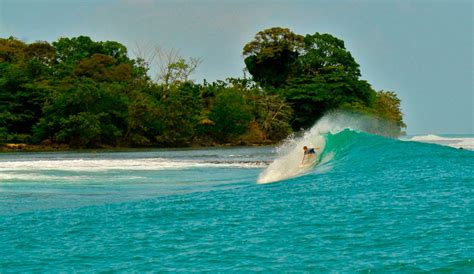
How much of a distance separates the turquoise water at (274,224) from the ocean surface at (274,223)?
0.7 inches

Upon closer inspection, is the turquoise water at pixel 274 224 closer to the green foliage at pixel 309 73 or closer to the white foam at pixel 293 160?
the white foam at pixel 293 160

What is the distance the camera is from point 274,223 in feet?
34.4

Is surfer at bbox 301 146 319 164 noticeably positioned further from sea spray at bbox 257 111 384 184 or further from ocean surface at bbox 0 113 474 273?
ocean surface at bbox 0 113 474 273

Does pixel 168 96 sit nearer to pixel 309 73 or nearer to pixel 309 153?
pixel 309 73

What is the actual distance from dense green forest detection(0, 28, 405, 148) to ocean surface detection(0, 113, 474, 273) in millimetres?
37375

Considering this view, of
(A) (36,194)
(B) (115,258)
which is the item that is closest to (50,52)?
(A) (36,194)

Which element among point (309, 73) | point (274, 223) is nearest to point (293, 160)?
point (274, 223)

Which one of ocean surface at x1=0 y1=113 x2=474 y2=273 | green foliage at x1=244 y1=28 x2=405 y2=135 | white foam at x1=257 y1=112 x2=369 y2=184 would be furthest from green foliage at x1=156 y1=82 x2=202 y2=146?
ocean surface at x1=0 y1=113 x2=474 y2=273

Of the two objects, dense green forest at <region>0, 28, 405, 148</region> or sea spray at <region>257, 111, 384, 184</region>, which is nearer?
sea spray at <region>257, 111, 384, 184</region>

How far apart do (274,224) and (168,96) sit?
55972mm

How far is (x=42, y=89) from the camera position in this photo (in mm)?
56688

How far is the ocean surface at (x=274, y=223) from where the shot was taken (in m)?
8.34

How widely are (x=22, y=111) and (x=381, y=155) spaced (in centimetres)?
4401

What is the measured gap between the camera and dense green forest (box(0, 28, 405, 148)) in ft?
182
